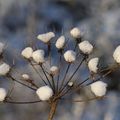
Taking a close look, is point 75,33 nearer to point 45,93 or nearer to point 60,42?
point 60,42

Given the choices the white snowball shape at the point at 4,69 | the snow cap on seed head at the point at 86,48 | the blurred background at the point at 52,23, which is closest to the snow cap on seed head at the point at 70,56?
the snow cap on seed head at the point at 86,48

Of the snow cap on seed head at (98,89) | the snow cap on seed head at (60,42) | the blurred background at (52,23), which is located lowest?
the snow cap on seed head at (98,89)

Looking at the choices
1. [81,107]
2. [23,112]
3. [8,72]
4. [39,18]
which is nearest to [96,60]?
[8,72]

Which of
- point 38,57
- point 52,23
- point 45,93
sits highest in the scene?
point 52,23

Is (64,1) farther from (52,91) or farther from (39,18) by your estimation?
(52,91)

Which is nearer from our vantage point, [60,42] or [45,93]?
[45,93]

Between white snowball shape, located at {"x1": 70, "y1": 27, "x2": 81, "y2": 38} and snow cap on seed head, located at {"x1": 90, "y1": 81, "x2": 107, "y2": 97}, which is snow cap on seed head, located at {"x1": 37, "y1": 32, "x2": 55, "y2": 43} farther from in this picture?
snow cap on seed head, located at {"x1": 90, "y1": 81, "x2": 107, "y2": 97}

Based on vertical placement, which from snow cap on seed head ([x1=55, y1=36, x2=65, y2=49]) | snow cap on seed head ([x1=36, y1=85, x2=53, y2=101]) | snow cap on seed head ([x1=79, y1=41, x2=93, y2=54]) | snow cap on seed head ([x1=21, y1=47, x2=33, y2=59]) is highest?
snow cap on seed head ([x1=55, y1=36, x2=65, y2=49])

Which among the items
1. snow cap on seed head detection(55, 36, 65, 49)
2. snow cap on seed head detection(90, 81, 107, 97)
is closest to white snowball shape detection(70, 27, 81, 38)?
snow cap on seed head detection(55, 36, 65, 49)

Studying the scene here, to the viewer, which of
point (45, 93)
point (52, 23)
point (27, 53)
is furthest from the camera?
point (52, 23)

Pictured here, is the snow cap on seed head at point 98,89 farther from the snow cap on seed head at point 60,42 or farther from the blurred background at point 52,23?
the blurred background at point 52,23

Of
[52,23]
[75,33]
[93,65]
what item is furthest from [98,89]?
[52,23]
